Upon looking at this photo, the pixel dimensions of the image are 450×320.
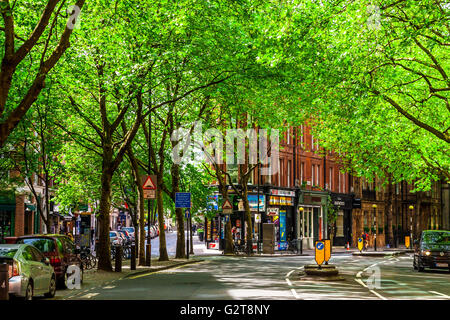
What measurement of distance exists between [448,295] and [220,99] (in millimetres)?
18655

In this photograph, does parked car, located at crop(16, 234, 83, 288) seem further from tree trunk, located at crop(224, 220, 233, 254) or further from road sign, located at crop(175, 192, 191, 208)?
tree trunk, located at crop(224, 220, 233, 254)

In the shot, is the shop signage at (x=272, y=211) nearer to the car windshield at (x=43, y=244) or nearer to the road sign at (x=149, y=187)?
the road sign at (x=149, y=187)

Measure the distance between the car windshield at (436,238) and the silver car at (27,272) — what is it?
63.8 ft

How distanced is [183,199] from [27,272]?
2061 cm

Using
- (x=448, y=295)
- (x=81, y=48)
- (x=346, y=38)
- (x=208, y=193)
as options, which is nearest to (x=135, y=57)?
(x=81, y=48)

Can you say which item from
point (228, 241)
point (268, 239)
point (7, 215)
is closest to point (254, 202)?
point (268, 239)

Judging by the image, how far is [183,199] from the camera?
36094 mm

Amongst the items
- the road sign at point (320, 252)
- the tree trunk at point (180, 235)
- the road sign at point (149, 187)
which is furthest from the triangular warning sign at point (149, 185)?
the tree trunk at point (180, 235)

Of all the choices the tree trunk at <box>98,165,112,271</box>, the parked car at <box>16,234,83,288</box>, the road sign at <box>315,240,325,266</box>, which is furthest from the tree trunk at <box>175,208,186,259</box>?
the parked car at <box>16,234,83,288</box>

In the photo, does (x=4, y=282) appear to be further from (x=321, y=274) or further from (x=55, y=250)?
(x=321, y=274)

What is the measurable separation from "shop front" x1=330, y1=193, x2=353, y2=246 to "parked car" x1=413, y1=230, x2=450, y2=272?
35324 mm

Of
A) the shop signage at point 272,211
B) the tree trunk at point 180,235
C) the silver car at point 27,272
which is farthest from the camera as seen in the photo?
the shop signage at point 272,211

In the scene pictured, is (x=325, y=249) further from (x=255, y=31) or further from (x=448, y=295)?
(x=255, y=31)

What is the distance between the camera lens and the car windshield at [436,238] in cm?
3142
